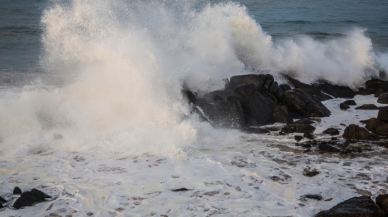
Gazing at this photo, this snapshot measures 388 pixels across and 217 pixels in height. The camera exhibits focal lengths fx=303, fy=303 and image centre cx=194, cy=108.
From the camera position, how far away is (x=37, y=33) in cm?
2027

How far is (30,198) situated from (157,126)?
11.8 feet

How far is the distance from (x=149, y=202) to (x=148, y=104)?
4029mm

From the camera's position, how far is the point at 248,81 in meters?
9.49

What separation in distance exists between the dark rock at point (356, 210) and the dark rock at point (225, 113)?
433 cm

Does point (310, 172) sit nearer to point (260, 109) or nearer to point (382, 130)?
point (382, 130)

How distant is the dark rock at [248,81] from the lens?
9408mm

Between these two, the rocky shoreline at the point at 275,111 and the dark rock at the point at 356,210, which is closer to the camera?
the dark rock at the point at 356,210

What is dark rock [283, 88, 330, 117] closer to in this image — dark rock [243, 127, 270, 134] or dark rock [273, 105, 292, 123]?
dark rock [273, 105, 292, 123]

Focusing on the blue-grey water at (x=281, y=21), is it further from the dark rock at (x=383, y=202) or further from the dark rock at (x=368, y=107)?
the dark rock at (x=383, y=202)

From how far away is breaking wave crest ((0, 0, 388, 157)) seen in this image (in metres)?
7.28

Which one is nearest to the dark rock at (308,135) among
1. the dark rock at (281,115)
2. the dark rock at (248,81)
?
the dark rock at (281,115)

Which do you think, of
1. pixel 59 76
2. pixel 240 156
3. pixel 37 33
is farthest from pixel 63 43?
pixel 37 33

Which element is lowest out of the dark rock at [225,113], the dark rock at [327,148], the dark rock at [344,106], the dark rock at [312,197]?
the dark rock at [312,197]

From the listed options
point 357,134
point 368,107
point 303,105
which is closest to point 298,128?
point 357,134
